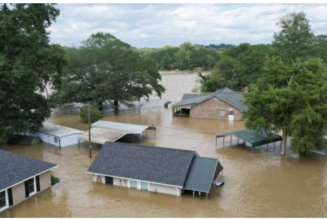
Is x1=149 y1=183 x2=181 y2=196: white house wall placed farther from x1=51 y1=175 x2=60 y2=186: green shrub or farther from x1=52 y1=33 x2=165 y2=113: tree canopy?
x1=52 y1=33 x2=165 y2=113: tree canopy

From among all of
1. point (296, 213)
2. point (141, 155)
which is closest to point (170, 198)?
point (141, 155)

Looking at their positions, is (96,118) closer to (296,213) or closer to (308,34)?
(296,213)

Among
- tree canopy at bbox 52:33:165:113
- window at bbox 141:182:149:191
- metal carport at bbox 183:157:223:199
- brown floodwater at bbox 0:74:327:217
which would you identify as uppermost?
tree canopy at bbox 52:33:165:113

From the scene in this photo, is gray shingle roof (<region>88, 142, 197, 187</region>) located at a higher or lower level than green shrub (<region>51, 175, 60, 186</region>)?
higher

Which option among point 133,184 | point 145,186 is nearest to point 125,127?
point 133,184

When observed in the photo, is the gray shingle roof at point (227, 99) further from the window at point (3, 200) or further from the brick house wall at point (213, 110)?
the window at point (3, 200)

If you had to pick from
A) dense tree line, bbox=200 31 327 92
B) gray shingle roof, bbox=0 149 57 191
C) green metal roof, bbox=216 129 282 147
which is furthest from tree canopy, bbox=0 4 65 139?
dense tree line, bbox=200 31 327 92

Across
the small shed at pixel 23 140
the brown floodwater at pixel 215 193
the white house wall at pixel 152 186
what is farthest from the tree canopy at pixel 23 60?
the white house wall at pixel 152 186
